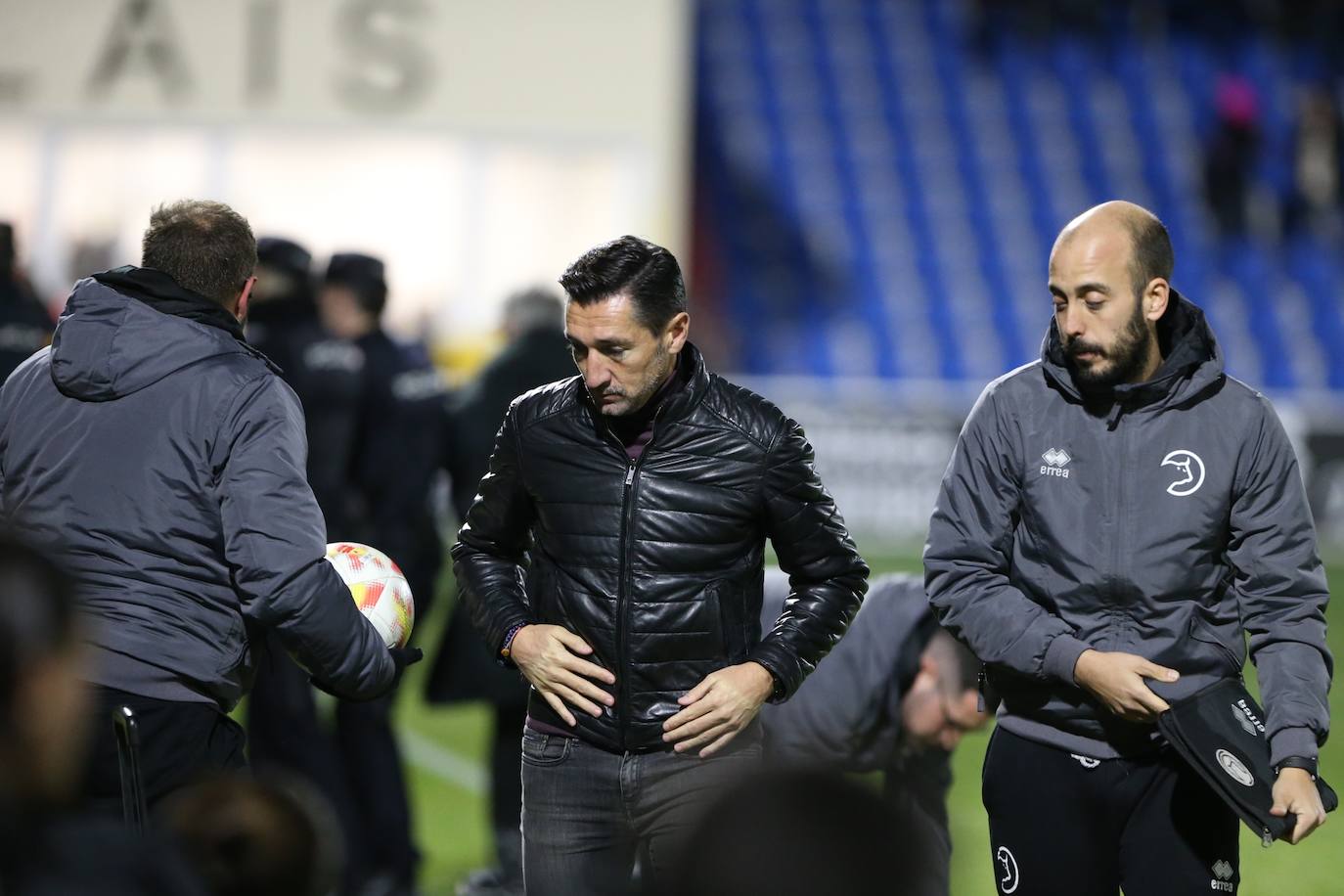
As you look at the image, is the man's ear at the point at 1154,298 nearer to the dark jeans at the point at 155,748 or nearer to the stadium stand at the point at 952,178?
the dark jeans at the point at 155,748

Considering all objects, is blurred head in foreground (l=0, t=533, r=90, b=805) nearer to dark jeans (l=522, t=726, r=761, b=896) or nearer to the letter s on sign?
dark jeans (l=522, t=726, r=761, b=896)

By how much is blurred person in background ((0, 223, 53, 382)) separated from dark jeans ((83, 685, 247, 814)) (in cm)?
264

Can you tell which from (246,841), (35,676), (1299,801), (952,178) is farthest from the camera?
(952,178)

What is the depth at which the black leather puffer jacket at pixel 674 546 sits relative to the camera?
349cm

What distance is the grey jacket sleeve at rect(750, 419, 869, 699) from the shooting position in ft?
11.6

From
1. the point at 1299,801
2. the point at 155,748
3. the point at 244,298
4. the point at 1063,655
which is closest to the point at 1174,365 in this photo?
the point at 1063,655

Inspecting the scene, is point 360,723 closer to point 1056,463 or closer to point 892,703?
point 892,703

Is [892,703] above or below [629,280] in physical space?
below

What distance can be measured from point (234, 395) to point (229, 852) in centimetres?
158

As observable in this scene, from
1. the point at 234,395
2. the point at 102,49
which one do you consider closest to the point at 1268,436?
the point at 234,395

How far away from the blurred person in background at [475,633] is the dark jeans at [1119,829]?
2.61 metres

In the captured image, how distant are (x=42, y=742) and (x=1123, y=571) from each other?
2.40 metres

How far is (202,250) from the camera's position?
3.47 meters

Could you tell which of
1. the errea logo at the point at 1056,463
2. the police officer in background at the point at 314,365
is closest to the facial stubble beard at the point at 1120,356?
the errea logo at the point at 1056,463
